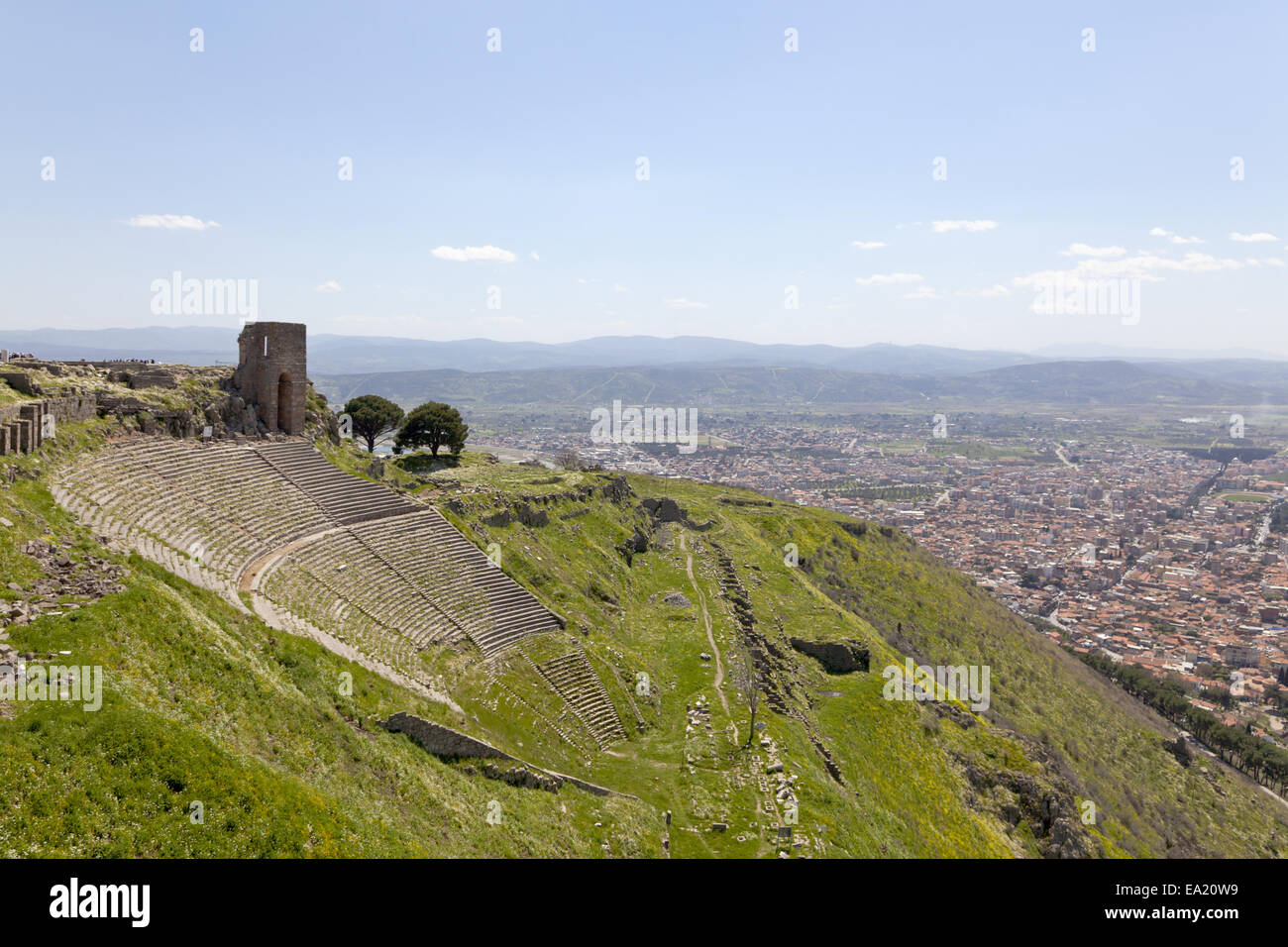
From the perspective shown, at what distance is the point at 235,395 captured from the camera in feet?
124

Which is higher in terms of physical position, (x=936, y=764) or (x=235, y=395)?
(x=235, y=395)

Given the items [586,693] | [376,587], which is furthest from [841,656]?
[376,587]

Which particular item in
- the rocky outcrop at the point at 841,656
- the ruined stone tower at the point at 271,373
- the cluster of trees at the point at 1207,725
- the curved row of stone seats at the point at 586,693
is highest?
the ruined stone tower at the point at 271,373

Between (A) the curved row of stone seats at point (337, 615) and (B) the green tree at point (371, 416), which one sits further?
(B) the green tree at point (371, 416)

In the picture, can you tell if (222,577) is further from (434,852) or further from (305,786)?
(434,852)

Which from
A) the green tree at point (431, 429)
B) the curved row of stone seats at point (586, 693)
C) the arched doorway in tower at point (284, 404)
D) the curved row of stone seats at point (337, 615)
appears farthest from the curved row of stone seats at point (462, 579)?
the green tree at point (431, 429)

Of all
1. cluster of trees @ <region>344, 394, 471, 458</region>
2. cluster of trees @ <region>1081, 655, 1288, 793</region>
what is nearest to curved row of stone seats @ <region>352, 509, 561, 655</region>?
cluster of trees @ <region>344, 394, 471, 458</region>

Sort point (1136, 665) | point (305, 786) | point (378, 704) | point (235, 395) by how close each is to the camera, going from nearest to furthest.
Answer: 1. point (305, 786)
2. point (378, 704)
3. point (235, 395)
4. point (1136, 665)

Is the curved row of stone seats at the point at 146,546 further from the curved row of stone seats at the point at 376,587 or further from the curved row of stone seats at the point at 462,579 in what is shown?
the curved row of stone seats at the point at 462,579

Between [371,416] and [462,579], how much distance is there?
93.6 feet

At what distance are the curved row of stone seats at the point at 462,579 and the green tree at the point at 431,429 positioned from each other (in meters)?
18.4

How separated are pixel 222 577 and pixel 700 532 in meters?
39.3

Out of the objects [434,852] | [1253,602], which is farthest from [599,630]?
[1253,602]

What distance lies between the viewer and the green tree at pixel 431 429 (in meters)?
51.7
